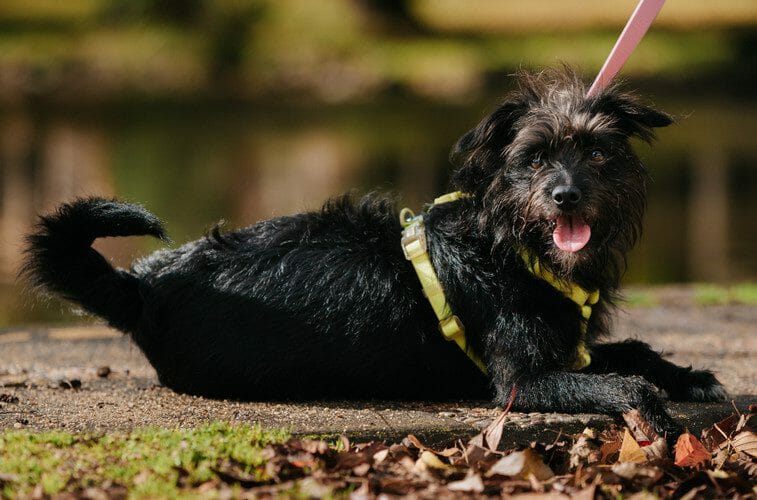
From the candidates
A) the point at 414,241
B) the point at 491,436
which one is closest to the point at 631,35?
the point at 414,241

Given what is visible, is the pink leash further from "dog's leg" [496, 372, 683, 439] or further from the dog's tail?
the dog's tail

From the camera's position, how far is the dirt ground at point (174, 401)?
15.9ft

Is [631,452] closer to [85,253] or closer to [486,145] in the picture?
[486,145]

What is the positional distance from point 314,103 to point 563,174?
36.6m

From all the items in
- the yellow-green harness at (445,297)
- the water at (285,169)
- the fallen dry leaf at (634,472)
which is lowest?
the fallen dry leaf at (634,472)

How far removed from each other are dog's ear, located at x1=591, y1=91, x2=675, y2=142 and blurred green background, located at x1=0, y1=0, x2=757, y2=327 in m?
2.78

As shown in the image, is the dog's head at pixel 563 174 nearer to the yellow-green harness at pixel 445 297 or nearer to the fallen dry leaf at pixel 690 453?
the yellow-green harness at pixel 445 297

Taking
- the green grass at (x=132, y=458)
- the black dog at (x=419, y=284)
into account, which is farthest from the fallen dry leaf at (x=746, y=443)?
the green grass at (x=132, y=458)

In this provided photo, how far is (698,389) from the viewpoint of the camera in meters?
5.51

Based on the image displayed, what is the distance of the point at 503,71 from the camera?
4194cm

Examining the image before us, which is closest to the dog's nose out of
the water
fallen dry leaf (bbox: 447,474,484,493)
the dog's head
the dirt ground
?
the dog's head

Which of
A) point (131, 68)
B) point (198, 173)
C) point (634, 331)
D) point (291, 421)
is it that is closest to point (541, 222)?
point (291, 421)

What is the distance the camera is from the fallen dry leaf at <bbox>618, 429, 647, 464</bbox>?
454 cm

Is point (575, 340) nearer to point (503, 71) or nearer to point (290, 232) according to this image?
point (290, 232)
